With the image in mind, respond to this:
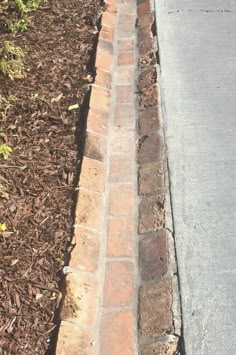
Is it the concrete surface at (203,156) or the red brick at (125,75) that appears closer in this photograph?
the concrete surface at (203,156)

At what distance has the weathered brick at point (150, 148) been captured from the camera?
2.98 metres

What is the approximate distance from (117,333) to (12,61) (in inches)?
78.9

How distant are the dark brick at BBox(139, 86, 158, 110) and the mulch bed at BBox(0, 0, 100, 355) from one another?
0.35 m

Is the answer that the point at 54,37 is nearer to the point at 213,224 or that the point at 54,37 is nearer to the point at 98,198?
the point at 98,198

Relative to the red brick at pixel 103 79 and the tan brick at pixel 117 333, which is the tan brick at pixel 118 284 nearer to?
the tan brick at pixel 117 333

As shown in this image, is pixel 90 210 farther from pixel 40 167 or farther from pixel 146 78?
pixel 146 78

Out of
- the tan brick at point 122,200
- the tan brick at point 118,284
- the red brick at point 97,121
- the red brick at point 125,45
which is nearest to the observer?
the tan brick at point 118,284

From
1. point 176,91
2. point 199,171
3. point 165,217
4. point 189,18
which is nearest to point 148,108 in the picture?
point 176,91

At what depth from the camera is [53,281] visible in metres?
2.33

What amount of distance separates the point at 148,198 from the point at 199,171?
324mm

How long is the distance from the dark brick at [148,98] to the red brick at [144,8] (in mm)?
1096

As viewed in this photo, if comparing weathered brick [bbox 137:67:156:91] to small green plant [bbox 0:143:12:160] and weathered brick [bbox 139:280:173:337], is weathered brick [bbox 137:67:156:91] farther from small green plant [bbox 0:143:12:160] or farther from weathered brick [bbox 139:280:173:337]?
weathered brick [bbox 139:280:173:337]

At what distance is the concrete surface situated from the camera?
2.22 m

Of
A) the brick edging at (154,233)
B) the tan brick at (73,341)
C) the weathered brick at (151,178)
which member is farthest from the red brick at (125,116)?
the tan brick at (73,341)
